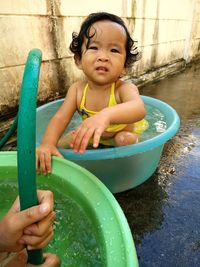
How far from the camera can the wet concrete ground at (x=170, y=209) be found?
4.44ft

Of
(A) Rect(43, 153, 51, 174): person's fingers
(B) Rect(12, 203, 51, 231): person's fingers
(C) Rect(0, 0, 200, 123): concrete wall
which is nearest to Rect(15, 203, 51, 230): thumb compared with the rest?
(B) Rect(12, 203, 51, 231): person's fingers

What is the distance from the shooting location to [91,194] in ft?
3.44

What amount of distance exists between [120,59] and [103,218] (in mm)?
1025

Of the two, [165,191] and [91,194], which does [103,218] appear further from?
[165,191]

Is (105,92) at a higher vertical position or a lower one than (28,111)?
lower

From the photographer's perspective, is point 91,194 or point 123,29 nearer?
point 91,194

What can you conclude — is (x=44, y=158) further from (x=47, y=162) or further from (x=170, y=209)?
(x=170, y=209)

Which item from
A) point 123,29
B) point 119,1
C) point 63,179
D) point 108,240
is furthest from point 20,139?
point 119,1

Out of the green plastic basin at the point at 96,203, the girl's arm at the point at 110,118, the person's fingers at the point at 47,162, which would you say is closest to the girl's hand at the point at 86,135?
the girl's arm at the point at 110,118

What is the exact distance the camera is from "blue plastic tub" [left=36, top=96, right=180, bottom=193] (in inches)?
56.3

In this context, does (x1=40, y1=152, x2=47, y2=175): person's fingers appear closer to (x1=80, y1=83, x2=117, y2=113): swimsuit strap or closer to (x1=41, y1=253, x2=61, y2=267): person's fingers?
(x1=41, y1=253, x2=61, y2=267): person's fingers

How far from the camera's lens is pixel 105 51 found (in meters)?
1.58

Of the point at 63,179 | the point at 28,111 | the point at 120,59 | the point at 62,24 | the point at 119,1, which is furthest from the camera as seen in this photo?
the point at 119,1

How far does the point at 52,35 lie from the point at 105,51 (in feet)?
5.38
